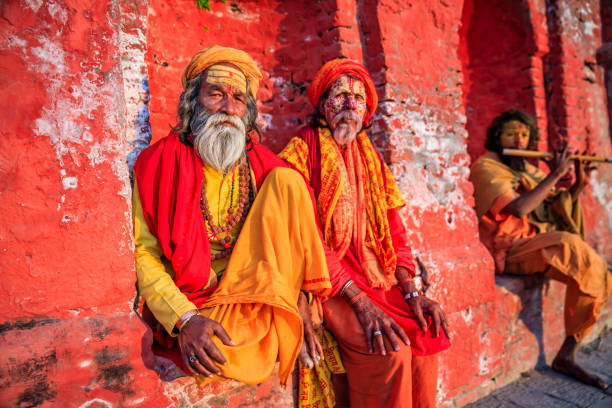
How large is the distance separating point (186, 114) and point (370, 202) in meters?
1.14

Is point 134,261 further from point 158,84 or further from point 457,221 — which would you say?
point 457,221

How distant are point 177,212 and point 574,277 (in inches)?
118

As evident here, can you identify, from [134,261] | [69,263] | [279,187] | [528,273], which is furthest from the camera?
[528,273]

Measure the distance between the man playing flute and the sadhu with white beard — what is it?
227 centimetres

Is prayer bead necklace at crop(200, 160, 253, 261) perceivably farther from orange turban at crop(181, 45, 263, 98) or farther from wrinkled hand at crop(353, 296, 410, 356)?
wrinkled hand at crop(353, 296, 410, 356)

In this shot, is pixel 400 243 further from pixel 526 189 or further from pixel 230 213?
pixel 526 189

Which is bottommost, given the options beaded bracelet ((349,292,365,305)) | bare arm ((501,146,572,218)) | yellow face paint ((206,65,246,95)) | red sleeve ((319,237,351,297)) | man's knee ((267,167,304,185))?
beaded bracelet ((349,292,365,305))

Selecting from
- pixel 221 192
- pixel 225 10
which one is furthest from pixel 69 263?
pixel 225 10

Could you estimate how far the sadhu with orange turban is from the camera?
1.97 m

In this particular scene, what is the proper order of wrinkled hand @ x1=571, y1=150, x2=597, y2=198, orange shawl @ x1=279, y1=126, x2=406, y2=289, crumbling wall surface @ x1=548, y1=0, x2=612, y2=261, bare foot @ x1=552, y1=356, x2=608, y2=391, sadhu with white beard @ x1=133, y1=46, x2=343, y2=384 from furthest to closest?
crumbling wall surface @ x1=548, y1=0, x2=612, y2=261, wrinkled hand @ x1=571, y1=150, x2=597, y2=198, bare foot @ x1=552, y1=356, x2=608, y2=391, orange shawl @ x1=279, y1=126, x2=406, y2=289, sadhu with white beard @ x1=133, y1=46, x2=343, y2=384

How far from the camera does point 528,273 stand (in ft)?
11.2

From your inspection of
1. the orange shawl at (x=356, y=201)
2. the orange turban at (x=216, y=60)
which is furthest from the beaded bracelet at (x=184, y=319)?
the orange turban at (x=216, y=60)

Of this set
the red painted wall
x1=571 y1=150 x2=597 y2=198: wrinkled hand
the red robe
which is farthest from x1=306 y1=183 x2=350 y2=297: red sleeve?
x1=571 y1=150 x2=597 y2=198: wrinkled hand

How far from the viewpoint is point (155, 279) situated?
1662mm
